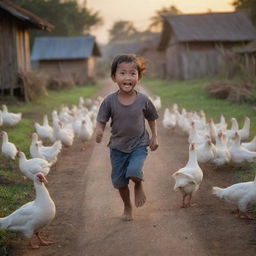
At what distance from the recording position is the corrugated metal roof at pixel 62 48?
103 ft

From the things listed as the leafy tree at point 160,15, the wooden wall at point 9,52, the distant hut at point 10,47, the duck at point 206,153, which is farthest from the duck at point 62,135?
the leafy tree at point 160,15

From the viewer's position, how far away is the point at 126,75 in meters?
4.46

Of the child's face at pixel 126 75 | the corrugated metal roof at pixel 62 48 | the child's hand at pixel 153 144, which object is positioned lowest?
the child's hand at pixel 153 144

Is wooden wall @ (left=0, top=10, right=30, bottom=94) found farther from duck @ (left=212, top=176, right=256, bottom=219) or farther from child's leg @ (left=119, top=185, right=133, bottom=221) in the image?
duck @ (left=212, top=176, right=256, bottom=219)

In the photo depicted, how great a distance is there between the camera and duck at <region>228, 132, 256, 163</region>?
268 inches

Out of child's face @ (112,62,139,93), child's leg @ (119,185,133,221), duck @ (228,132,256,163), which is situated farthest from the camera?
duck @ (228,132,256,163)

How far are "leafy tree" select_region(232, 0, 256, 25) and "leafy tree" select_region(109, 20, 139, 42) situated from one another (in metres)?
71.9

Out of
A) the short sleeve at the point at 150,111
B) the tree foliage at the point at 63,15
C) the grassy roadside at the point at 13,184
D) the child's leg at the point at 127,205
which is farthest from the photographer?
the tree foliage at the point at 63,15

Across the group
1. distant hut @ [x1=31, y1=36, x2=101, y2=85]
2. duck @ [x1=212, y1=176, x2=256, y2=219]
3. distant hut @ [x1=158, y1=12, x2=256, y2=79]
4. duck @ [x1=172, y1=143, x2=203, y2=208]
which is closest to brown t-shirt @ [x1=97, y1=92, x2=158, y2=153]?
duck @ [x1=172, y1=143, x2=203, y2=208]

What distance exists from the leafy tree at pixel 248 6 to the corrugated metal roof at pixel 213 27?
227 inches

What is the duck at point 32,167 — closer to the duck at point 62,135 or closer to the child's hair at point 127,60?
the child's hair at point 127,60

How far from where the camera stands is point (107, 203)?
5.55m

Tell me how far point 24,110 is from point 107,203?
10886 millimetres

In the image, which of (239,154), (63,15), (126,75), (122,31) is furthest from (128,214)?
(122,31)
